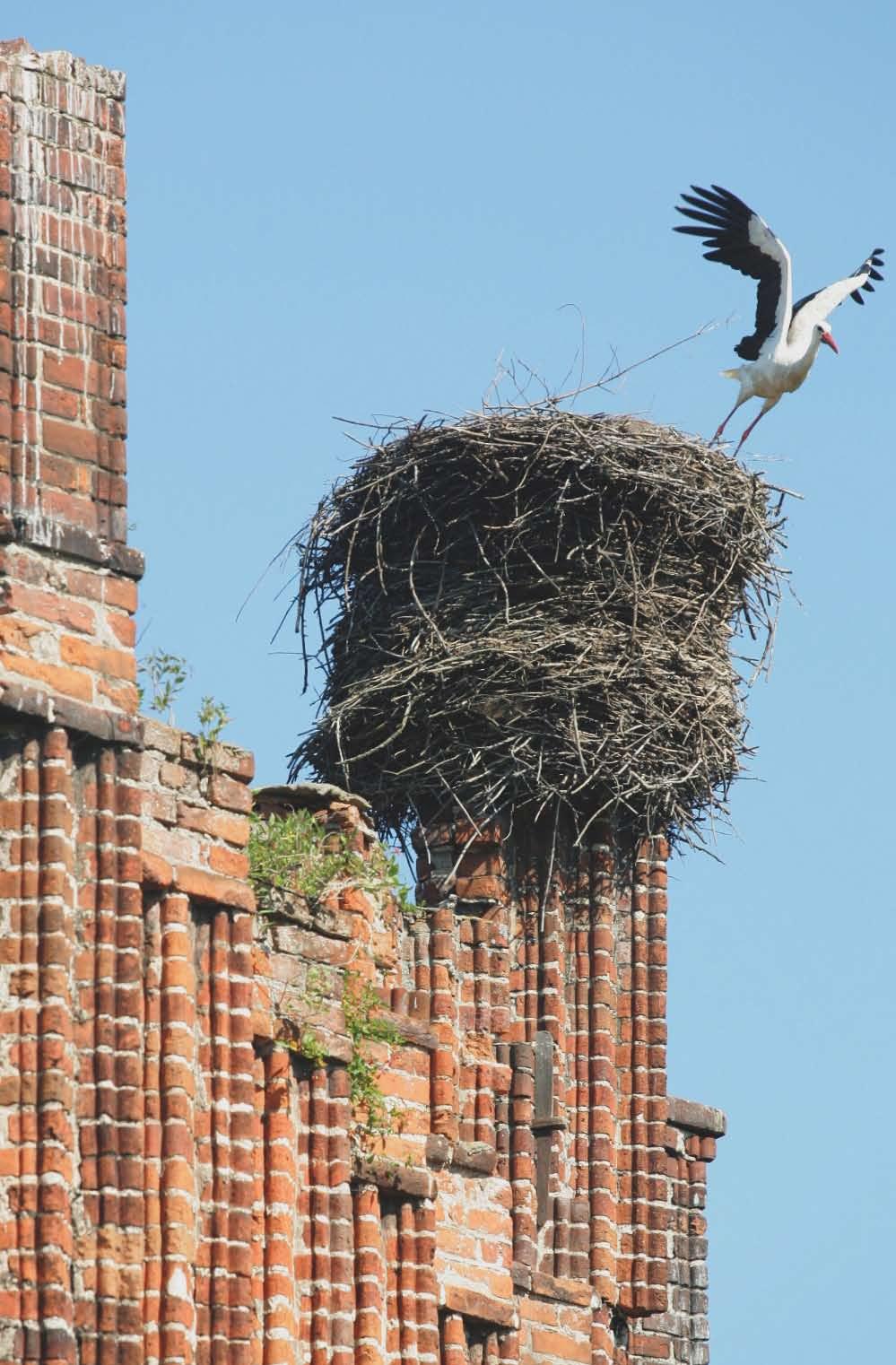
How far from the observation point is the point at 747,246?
995 inches

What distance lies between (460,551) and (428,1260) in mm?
6275

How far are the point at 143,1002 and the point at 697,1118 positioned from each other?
32.2 feet

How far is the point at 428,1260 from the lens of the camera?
1717 centimetres

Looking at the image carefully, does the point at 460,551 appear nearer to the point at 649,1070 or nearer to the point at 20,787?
the point at 649,1070

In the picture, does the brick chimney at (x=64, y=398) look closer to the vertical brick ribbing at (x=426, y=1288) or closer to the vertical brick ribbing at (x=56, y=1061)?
the vertical brick ribbing at (x=56, y=1061)

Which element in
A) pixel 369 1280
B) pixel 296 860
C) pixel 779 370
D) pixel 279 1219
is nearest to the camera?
pixel 279 1219

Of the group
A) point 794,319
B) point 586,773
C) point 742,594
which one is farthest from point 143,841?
point 794,319

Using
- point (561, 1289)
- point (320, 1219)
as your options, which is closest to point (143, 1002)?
point (320, 1219)

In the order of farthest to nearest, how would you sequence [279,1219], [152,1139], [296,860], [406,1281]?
[406,1281]
[296,860]
[279,1219]
[152,1139]

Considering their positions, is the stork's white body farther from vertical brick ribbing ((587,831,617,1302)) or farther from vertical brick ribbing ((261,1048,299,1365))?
vertical brick ribbing ((261,1048,299,1365))

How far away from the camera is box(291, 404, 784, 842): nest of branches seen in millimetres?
22078

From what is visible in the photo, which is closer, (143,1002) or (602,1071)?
(143,1002)

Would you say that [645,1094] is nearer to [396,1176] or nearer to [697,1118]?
[697,1118]

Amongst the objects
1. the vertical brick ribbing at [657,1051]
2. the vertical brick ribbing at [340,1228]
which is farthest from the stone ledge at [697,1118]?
the vertical brick ribbing at [340,1228]
